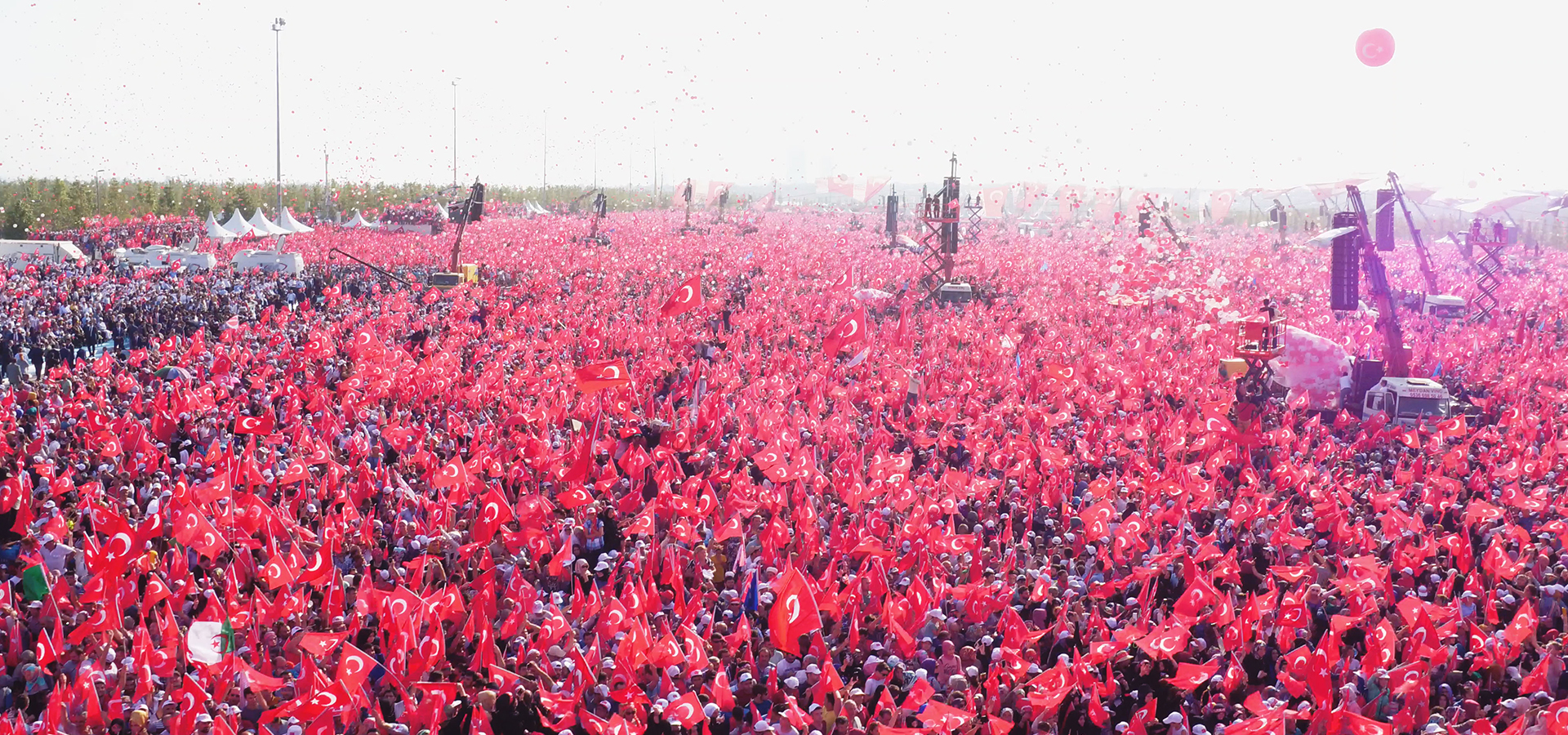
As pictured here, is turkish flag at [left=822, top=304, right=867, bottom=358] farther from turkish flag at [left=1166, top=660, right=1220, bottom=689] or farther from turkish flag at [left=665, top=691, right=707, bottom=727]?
turkish flag at [left=665, top=691, right=707, bottom=727]

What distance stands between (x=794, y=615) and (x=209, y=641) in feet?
14.7

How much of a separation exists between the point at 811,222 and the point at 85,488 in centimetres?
5881

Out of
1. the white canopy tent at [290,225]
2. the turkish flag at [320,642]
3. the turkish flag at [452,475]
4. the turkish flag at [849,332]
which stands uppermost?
the white canopy tent at [290,225]

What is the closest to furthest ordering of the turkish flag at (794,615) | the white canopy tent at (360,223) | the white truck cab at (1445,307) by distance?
the turkish flag at (794,615)
the white truck cab at (1445,307)
the white canopy tent at (360,223)

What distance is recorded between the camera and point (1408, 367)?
2016 cm

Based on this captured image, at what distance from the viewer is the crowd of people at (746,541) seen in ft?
26.7

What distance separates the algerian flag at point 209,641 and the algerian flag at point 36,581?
5.68 ft

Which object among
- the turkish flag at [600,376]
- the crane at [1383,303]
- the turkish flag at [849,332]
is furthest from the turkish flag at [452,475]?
the crane at [1383,303]

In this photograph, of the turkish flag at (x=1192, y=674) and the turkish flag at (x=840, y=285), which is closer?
the turkish flag at (x=1192, y=674)

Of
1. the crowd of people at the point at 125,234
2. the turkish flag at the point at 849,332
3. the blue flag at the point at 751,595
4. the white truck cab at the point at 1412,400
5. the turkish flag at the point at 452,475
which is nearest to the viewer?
the blue flag at the point at 751,595

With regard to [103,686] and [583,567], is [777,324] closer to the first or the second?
[583,567]

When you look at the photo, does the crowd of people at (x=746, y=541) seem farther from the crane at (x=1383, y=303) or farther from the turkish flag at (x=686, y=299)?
the crane at (x=1383, y=303)

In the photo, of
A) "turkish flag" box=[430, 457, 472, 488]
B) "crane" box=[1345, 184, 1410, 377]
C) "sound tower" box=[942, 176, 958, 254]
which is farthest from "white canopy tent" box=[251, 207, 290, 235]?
"crane" box=[1345, 184, 1410, 377]

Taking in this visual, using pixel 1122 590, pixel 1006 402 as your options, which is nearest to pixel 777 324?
pixel 1006 402
